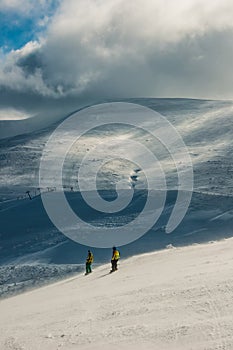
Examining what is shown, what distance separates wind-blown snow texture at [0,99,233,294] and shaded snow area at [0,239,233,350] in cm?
1063

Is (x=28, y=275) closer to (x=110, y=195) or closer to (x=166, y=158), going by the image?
(x=110, y=195)

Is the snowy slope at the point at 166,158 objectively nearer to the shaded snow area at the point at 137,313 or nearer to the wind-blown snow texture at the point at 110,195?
the wind-blown snow texture at the point at 110,195

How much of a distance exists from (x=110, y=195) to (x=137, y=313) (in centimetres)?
3889

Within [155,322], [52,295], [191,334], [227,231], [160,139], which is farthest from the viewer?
[160,139]

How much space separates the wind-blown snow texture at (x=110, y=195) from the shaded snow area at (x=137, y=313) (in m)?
10.6

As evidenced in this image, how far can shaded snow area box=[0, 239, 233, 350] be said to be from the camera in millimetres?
10578

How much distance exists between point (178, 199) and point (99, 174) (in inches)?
1219

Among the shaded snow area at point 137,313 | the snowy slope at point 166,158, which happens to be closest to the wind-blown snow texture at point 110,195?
the snowy slope at point 166,158

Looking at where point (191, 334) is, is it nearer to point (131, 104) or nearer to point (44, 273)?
point (44, 273)

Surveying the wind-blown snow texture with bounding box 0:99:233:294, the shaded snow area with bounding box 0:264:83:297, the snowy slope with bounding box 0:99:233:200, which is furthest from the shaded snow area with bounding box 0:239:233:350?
the snowy slope with bounding box 0:99:233:200

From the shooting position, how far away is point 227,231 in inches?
1265

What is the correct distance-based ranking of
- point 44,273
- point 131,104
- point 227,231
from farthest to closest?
point 131,104
point 227,231
point 44,273

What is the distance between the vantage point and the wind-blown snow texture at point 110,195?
104 feet

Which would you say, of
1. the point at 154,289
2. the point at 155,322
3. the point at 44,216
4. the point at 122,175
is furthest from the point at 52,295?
the point at 122,175
